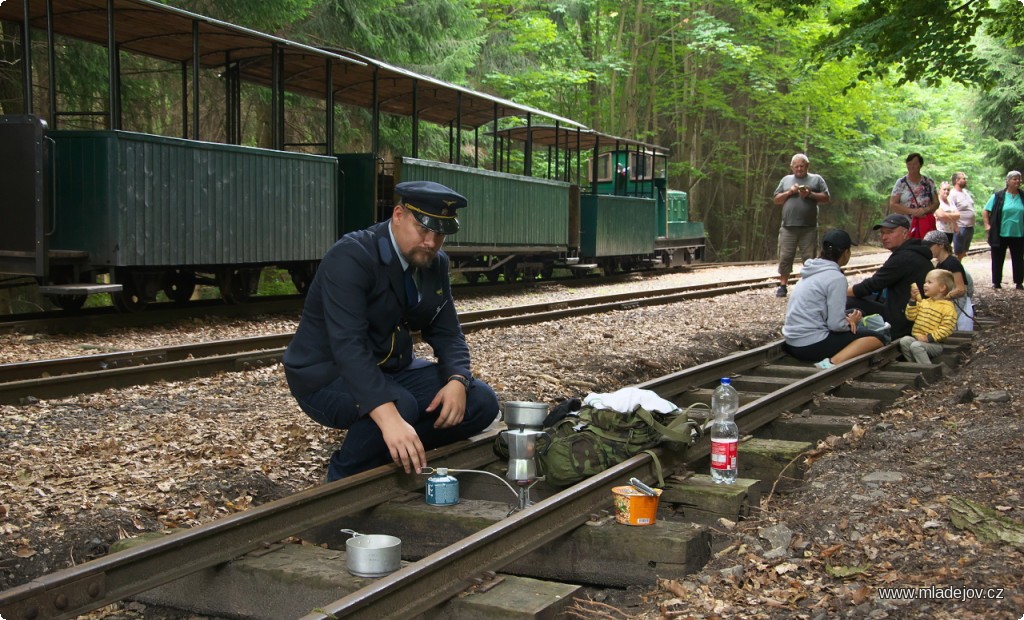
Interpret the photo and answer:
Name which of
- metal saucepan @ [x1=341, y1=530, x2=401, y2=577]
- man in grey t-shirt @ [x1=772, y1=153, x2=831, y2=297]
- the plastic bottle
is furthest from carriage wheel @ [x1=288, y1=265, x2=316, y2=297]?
metal saucepan @ [x1=341, y1=530, x2=401, y2=577]

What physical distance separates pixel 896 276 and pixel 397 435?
6618 mm

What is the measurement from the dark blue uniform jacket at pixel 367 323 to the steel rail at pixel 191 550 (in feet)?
1.31

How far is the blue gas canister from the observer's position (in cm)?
433

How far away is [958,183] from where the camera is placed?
15.3 meters

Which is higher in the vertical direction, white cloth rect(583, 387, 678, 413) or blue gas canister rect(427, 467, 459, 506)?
white cloth rect(583, 387, 678, 413)

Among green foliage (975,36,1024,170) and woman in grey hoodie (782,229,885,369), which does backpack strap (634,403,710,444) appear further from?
green foliage (975,36,1024,170)

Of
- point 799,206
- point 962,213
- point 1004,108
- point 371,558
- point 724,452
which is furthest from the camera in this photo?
point 1004,108

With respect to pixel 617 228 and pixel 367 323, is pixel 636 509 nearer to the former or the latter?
pixel 367 323

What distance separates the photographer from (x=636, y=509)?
3971mm

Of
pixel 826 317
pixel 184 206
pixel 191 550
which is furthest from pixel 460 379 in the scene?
pixel 184 206

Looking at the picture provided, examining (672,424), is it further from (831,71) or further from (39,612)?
(831,71)

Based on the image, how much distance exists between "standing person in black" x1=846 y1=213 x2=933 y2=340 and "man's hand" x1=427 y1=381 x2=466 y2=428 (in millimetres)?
5484

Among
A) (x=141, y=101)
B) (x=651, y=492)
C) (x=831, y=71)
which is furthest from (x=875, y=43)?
(x=831, y=71)

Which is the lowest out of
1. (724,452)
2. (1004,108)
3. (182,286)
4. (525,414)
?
(724,452)
